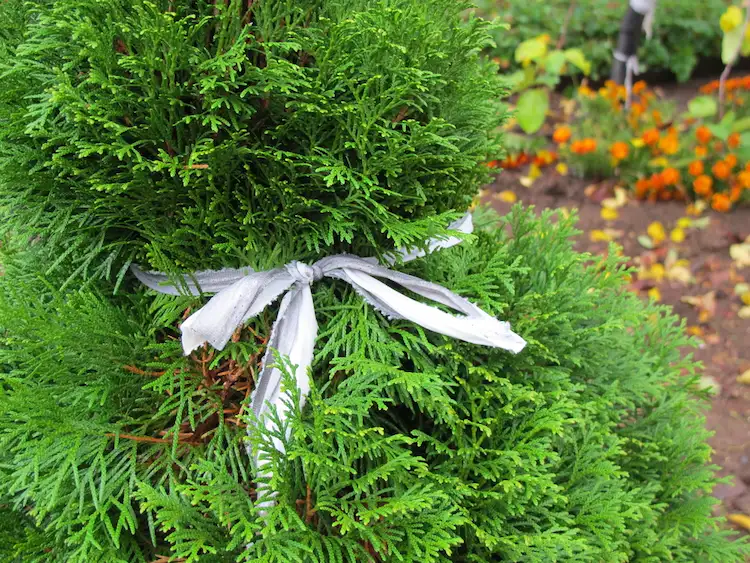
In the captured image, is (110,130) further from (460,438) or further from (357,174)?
(460,438)

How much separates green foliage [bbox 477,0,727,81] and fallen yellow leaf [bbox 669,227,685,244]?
207 cm

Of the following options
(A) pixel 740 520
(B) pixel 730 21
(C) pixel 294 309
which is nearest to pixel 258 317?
(C) pixel 294 309

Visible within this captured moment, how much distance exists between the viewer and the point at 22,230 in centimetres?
137

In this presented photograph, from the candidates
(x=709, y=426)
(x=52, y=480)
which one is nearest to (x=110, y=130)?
(x=52, y=480)

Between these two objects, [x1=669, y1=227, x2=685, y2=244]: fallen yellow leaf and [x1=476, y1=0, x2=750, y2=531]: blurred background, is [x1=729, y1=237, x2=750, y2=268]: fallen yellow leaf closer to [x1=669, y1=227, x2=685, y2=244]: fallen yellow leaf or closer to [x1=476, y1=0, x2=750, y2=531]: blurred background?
[x1=476, y1=0, x2=750, y2=531]: blurred background

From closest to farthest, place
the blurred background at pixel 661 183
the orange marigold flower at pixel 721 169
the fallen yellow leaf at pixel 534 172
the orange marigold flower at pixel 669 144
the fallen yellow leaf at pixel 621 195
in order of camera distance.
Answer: the blurred background at pixel 661 183 < the orange marigold flower at pixel 721 169 < the orange marigold flower at pixel 669 144 < the fallen yellow leaf at pixel 621 195 < the fallen yellow leaf at pixel 534 172

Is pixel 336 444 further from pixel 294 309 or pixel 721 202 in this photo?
pixel 721 202

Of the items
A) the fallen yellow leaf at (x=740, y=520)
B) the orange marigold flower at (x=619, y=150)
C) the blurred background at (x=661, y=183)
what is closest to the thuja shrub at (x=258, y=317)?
the fallen yellow leaf at (x=740, y=520)

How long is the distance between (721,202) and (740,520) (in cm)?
224

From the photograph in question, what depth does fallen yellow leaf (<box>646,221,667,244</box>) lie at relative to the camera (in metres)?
4.21

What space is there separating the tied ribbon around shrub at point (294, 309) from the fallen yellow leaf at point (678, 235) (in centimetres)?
322

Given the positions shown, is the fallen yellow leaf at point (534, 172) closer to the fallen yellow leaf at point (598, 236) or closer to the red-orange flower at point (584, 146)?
the red-orange flower at point (584, 146)

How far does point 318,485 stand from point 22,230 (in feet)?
2.60

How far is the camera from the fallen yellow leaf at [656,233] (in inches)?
166
